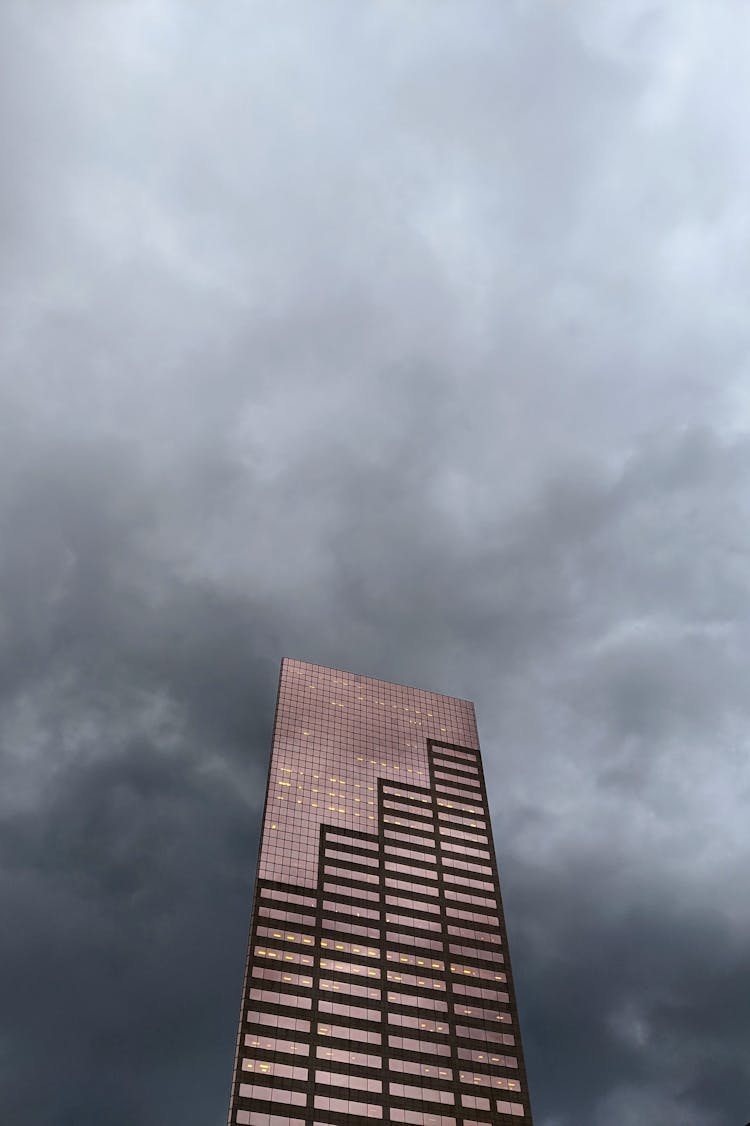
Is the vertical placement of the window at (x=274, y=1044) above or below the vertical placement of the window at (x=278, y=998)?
below

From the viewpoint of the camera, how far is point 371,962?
531 feet

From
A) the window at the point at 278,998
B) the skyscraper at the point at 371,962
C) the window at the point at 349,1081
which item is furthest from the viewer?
the window at the point at 278,998

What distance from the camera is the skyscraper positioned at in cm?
14288

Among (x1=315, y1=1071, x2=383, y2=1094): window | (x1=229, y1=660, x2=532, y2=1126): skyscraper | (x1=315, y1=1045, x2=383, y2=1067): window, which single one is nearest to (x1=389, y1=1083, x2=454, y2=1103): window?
(x1=229, y1=660, x2=532, y2=1126): skyscraper

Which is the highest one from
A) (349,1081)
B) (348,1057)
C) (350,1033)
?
(350,1033)

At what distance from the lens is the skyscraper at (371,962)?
14288 centimetres

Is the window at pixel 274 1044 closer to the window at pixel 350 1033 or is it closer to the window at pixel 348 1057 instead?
the window at pixel 348 1057

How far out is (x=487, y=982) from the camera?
553ft

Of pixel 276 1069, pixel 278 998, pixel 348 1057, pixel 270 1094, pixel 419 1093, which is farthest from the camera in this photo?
pixel 278 998

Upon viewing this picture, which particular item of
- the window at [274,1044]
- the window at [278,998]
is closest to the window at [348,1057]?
the window at [274,1044]

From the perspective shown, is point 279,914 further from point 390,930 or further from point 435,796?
point 435,796

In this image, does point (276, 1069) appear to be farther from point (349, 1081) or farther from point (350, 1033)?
point (350, 1033)

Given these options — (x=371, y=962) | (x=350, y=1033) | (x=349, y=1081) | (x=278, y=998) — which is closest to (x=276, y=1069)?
(x=278, y=998)

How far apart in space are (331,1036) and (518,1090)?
35.7 meters
